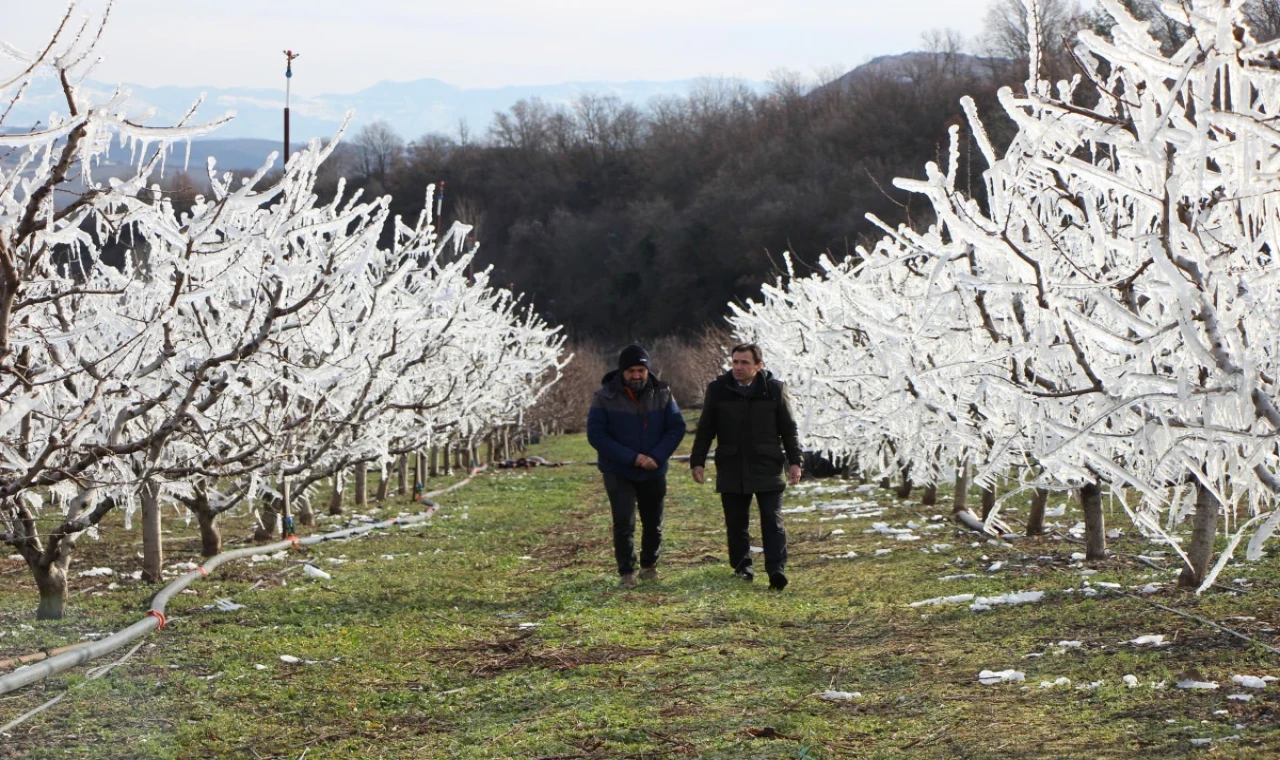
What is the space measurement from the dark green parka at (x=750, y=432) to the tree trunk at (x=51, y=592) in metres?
4.48

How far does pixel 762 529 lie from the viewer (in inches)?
370

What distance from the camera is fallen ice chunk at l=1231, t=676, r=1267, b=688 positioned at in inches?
210

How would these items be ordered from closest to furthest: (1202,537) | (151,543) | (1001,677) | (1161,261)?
(1161,261), (1001,677), (1202,537), (151,543)

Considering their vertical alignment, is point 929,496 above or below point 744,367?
below

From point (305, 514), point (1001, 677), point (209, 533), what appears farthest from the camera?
point (305, 514)

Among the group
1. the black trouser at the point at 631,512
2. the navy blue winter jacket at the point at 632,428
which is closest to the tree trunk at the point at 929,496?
the black trouser at the point at 631,512

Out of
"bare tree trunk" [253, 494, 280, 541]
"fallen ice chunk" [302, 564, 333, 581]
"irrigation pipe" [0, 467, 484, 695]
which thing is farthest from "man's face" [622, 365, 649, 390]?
"bare tree trunk" [253, 494, 280, 541]

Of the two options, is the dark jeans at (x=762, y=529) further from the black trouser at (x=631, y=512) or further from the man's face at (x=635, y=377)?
the man's face at (x=635, y=377)

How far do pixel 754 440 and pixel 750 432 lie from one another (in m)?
0.07

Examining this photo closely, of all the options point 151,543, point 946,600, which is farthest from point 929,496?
point 151,543

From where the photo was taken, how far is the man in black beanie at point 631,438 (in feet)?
32.0

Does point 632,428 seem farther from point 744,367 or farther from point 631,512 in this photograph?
point 744,367

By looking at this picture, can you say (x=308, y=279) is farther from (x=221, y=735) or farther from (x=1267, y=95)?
(x=1267, y=95)

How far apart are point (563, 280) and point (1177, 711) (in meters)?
87.8
